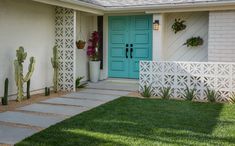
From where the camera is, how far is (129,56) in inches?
500

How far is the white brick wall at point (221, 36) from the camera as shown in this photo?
10391 mm

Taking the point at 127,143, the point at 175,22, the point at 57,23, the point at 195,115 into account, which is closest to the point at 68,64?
the point at 57,23

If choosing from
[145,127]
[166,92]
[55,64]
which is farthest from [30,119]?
[166,92]

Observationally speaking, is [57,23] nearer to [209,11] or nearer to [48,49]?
[48,49]

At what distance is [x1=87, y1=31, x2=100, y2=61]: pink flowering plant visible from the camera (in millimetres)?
12523

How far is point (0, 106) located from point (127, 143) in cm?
431

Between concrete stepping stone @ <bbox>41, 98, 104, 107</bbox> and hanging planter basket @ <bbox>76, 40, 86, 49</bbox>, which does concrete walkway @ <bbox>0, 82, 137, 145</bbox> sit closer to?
concrete stepping stone @ <bbox>41, 98, 104, 107</bbox>

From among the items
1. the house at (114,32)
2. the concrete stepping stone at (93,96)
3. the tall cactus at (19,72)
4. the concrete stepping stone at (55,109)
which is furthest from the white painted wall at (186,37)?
the tall cactus at (19,72)

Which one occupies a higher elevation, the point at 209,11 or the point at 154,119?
the point at 209,11

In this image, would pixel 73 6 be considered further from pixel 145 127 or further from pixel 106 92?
pixel 145 127

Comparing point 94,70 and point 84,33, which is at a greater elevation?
point 84,33

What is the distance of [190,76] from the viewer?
909 cm

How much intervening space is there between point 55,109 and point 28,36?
9.47ft

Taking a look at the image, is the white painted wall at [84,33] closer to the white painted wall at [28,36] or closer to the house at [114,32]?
the house at [114,32]
